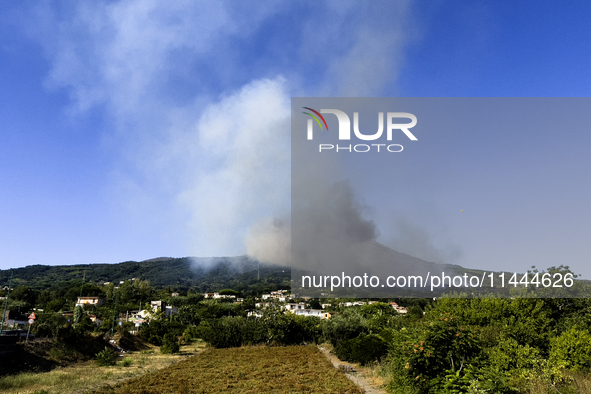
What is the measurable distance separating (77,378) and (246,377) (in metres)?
7.54

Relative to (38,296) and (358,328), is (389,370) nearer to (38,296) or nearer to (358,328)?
(358,328)

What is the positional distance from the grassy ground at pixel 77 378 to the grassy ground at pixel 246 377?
3.56 feet

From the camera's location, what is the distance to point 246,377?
17.0 meters

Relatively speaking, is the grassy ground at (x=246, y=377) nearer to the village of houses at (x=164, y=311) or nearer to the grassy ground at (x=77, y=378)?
the grassy ground at (x=77, y=378)

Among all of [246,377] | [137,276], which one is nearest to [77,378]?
[246,377]

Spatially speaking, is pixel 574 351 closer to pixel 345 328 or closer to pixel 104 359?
pixel 345 328

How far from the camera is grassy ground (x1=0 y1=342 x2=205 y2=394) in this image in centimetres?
1388

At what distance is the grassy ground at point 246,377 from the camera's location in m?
14.1

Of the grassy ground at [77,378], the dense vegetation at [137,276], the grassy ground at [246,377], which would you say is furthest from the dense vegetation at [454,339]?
the dense vegetation at [137,276]

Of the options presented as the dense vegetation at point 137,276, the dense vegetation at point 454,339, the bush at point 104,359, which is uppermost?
the dense vegetation at point 454,339

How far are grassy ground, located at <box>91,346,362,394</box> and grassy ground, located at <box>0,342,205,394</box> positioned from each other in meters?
1.08

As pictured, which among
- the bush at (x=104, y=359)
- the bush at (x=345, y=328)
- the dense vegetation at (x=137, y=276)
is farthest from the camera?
the dense vegetation at (x=137, y=276)

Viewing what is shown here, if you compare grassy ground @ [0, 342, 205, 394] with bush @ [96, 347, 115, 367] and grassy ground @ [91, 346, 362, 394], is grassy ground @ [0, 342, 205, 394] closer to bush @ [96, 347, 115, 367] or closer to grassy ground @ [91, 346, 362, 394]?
bush @ [96, 347, 115, 367]

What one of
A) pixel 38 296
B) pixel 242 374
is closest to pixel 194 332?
pixel 242 374
